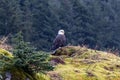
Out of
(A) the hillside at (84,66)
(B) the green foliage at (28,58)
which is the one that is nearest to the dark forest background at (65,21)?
(A) the hillside at (84,66)

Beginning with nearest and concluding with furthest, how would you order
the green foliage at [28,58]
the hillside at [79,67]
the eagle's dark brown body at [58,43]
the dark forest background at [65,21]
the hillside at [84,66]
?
the green foliage at [28,58] < the hillside at [79,67] < the hillside at [84,66] < the eagle's dark brown body at [58,43] < the dark forest background at [65,21]

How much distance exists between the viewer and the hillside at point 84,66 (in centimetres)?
605

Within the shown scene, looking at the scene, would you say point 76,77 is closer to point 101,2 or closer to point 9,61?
point 9,61

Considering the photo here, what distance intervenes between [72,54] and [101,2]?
45.7m

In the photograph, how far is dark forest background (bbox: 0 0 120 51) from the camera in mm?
41094

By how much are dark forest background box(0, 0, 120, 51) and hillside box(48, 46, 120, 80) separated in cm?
3049

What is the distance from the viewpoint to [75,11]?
50.1 metres

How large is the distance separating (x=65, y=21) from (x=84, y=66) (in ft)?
132

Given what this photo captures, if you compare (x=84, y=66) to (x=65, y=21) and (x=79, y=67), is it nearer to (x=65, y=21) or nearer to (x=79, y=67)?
(x=79, y=67)

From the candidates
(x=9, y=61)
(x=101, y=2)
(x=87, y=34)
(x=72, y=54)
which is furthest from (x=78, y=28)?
(x=9, y=61)

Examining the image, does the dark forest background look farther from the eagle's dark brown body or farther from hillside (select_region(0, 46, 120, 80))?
hillside (select_region(0, 46, 120, 80))

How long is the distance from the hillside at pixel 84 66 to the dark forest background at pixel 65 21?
30488 millimetres

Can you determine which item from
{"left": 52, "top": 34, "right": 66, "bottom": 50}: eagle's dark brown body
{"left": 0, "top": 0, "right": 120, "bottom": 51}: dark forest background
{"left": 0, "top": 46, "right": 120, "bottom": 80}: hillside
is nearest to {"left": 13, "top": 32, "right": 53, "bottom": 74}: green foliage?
{"left": 0, "top": 46, "right": 120, "bottom": 80}: hillside

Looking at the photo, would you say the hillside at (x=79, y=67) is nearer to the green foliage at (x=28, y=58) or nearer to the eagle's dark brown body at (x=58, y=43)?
the green foliage at (x=28, y=58)
